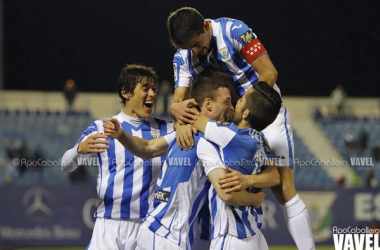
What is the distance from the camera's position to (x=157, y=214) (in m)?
4.81

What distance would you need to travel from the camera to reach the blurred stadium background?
57.1ft

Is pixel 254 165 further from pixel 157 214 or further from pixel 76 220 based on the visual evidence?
pixel 76 220

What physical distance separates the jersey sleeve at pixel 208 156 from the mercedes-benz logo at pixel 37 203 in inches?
357

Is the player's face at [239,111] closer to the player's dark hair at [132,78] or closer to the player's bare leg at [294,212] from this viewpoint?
the player's bare leg at [294,212]

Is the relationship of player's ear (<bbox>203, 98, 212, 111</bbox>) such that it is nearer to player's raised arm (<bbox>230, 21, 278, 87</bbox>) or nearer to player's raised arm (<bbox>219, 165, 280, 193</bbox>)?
player's raised arm (<bbox>219, 165, 280, 193</bbox>)

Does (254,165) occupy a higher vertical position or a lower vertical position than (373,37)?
lower

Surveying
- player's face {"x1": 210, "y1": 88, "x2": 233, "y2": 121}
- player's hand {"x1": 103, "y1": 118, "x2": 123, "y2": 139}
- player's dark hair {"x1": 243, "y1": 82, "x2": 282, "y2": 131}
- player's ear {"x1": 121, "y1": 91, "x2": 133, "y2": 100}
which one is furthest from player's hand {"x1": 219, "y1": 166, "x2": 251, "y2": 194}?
player's ear {"x1": 121, "y1": 91, "x2": 133, "y2": 100}

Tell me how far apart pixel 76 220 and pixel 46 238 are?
0.65m

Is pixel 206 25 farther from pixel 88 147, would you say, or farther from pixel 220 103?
Result: pixel 88 147

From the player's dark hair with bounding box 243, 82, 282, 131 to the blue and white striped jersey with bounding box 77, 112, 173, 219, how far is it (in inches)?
55.1

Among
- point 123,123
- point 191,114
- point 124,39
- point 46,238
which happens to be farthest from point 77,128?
point 191,114

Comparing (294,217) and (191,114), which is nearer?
(191,114)

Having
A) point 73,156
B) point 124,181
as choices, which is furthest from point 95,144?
point 124,181

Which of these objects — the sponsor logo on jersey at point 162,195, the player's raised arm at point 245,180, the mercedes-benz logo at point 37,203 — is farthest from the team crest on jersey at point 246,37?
the mercedes-benz logo at point 37,203
